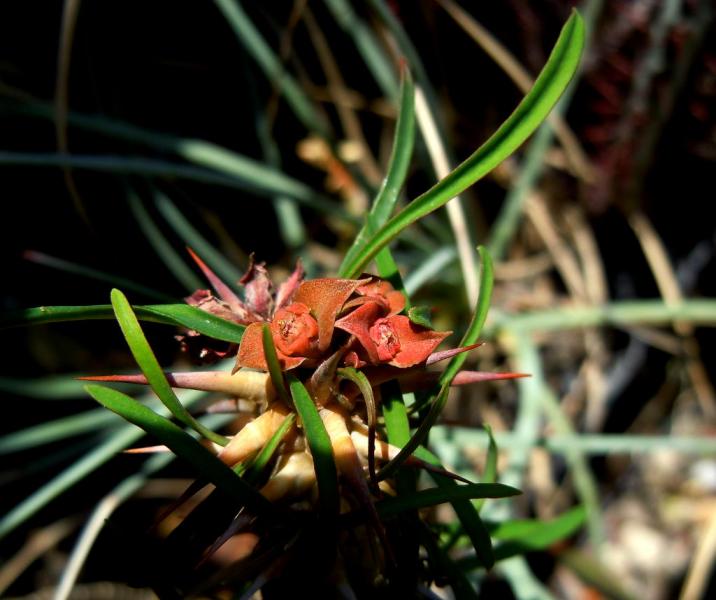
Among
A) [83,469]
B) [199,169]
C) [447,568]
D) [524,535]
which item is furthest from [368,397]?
[199,169]

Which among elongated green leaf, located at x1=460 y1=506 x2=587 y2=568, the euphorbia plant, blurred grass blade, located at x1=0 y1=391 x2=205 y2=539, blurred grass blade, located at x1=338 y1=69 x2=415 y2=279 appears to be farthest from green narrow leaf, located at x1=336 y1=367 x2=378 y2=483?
blurred grass blade, located at x1=0 y1=391 x2=205 y2=539

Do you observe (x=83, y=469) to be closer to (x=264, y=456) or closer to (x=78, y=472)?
(x=78, y=472)

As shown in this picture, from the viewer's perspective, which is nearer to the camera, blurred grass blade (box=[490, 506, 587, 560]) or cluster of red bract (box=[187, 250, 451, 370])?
cluster of red bract (box=[187, 250, 451, 370])

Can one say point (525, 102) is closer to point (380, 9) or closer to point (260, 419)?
point (260, 419)

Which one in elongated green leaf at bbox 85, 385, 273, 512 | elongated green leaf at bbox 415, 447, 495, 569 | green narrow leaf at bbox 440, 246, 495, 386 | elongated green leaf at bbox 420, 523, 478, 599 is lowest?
elongated green leaf at bbox 420, 523, 478, 599

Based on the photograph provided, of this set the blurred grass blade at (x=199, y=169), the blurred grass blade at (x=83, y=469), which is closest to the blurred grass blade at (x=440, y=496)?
the blurred grass blade at (x=83, y=469)

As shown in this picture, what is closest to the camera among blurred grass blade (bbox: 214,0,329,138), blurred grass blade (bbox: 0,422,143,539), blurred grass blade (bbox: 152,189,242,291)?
blurred grass blade (bbox: 0,422,143,539)

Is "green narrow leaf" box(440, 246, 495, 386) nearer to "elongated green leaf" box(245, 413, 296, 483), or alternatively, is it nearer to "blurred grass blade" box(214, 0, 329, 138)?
"elongated green leaf" box(245, 413, 296, 483)
